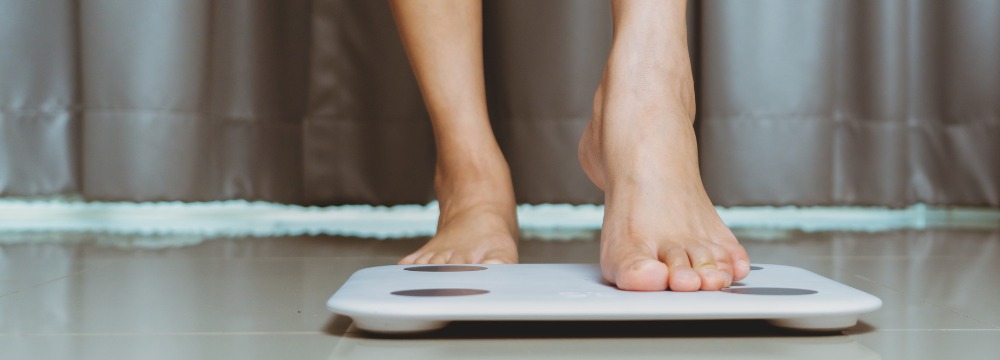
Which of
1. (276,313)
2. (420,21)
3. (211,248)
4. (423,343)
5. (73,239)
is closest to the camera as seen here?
(423,343)

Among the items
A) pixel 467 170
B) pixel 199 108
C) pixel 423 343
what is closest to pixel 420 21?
pixel 467 170

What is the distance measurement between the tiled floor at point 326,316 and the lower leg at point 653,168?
61 mm

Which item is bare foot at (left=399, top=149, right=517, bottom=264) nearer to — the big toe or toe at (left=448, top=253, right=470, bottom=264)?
toe at (left=448, top=253, right=470, bottom=264)

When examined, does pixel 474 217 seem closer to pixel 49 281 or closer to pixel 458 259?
pixel 458 259

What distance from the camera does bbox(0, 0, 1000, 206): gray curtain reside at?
157 centimetres

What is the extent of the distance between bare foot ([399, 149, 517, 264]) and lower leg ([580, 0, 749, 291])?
129mm

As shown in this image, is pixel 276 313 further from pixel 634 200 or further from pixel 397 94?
pixel 397 94

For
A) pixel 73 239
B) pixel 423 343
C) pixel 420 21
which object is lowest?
pixel 73 239

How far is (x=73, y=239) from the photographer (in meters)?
1.38

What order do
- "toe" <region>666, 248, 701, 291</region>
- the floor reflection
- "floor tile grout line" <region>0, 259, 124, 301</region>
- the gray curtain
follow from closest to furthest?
the floor reflection < "toe" <region>666, 248, 701, 291</region> < "floor tile grout line" <region>0, 259, 124, 301</region> < the gray curtain

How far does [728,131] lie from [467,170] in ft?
2.37

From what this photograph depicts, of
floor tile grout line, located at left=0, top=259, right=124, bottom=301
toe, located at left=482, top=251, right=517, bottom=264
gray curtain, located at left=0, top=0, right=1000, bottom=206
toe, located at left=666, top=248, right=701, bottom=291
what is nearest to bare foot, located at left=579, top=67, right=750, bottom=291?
toe, located at left=666, top=248, right=701, bottom=291

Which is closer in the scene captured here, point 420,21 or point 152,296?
point 152,296

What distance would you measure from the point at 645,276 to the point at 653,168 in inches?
6.2
